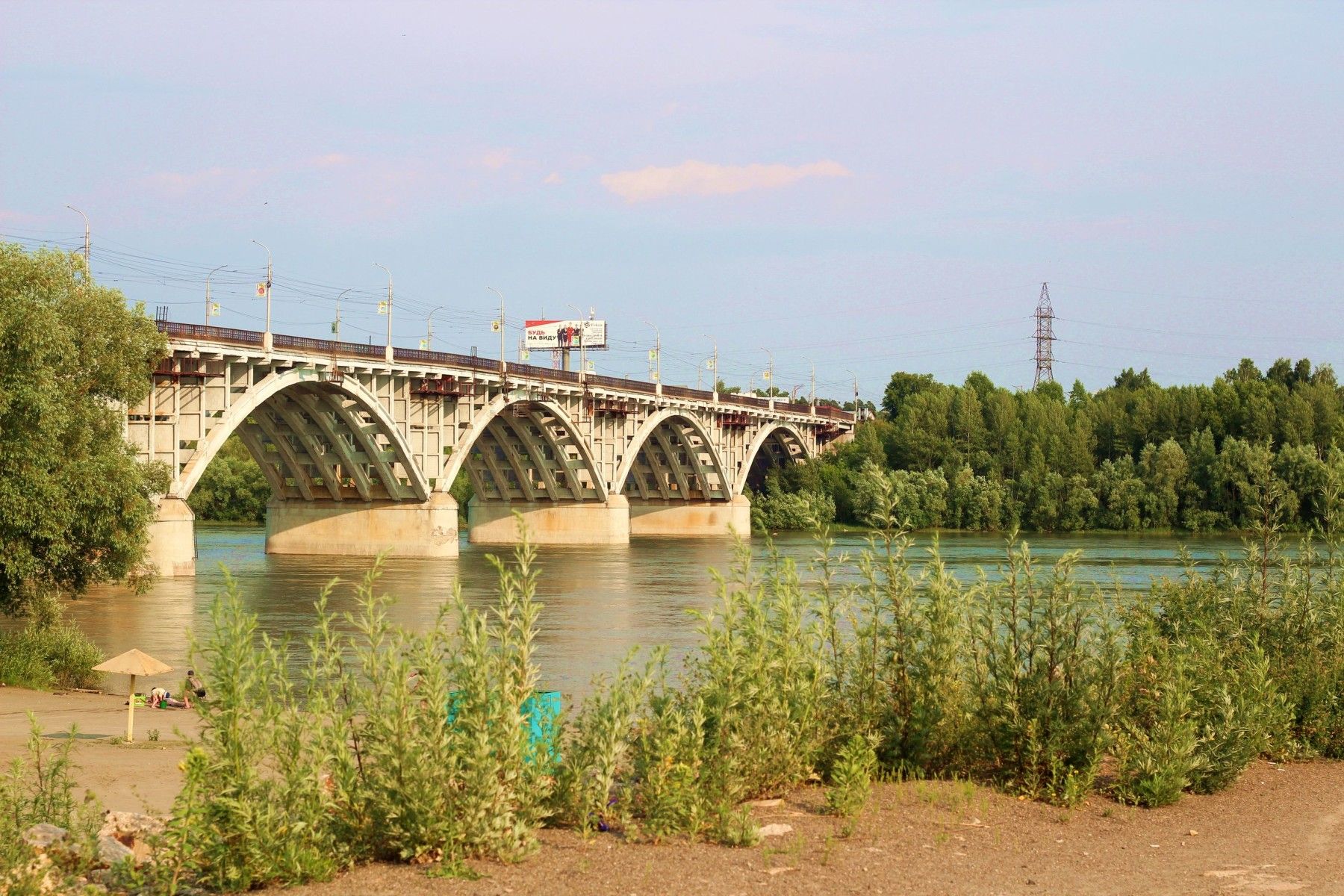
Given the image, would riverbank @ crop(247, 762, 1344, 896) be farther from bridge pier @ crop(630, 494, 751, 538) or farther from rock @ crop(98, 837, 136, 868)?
bridge pier @ crop(630, 494, 751, 538)

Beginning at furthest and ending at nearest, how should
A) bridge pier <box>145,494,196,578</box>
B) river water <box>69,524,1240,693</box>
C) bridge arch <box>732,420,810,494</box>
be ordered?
bridge arch <box>732,420,810,494</box> < bridge pier <box>145,494,196,578</box> < river water <box>69,524,1240,693</box>

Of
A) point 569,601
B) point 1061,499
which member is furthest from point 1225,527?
point 569,601

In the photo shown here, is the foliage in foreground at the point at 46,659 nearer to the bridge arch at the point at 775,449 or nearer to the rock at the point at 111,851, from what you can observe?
the rock at the point at 111,851

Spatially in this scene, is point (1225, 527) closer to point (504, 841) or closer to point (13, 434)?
point (13, 434)

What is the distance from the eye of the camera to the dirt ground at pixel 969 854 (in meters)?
9.04

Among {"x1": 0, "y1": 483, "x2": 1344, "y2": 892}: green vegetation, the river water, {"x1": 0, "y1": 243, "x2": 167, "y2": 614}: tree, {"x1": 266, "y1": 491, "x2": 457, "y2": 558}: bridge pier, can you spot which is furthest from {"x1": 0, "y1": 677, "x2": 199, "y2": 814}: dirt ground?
{"x1": 266, "y1": 491, "x2": 457, "y2": 558}: bridge pier

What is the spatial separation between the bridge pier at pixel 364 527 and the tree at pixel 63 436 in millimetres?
39669

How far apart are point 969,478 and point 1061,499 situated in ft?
25.8

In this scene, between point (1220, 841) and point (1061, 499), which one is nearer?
point (1220, 841)

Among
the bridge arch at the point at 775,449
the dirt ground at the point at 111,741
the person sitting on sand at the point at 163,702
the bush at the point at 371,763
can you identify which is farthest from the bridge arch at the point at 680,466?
the bush at the point at 371,763

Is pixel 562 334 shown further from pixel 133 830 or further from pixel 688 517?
pixel 133 830

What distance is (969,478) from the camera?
367 ft

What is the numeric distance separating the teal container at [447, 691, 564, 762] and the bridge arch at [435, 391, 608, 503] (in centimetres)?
7418

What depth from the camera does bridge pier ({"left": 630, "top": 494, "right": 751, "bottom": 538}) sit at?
11194cm
